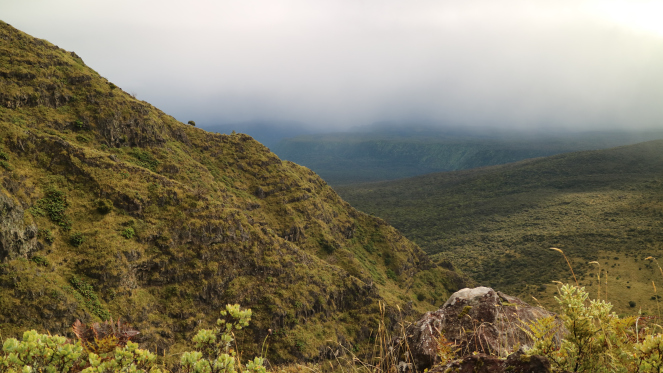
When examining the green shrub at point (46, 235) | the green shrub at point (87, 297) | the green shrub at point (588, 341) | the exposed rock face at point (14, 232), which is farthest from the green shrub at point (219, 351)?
the green shrub at point (46, 235)

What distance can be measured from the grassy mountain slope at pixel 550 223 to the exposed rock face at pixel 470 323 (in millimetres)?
53445

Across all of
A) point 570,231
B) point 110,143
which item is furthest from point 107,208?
point 570,231

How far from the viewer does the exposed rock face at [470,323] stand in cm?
655

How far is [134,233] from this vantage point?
3272cm

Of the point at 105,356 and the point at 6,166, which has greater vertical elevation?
the point at 6,166

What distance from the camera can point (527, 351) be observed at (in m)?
3.34

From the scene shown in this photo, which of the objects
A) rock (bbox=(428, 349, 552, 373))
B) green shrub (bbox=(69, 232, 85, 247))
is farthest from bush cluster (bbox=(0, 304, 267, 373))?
green shrub (bbox=(69, 232, 85, 247))

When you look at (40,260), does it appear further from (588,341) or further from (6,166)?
(588,341)

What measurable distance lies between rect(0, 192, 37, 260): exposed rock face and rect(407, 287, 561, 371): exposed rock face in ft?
99.0

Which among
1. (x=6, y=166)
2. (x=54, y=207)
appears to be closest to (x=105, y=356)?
(x=54, y=207)

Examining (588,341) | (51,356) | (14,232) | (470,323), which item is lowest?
(14,232)

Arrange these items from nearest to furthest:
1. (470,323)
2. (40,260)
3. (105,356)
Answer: (105,356) < (470,323) < (40,260)

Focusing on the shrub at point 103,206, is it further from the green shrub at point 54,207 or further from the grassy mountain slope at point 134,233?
the green shrub at point 54,207

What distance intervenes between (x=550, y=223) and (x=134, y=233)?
137 meters
